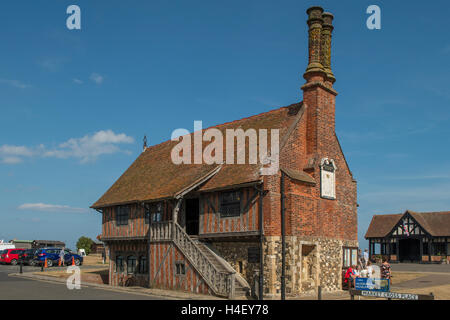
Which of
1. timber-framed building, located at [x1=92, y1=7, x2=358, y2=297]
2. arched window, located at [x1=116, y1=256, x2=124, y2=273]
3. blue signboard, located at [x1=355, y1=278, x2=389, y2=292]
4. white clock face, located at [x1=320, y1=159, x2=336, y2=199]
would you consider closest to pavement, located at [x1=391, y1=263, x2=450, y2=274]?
timber-framed building, located at [x1=92, y1=7, x2=358, y2=297]

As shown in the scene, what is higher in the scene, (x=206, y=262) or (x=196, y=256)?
(x=196, y=256)

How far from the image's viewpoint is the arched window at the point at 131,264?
28.0 meters

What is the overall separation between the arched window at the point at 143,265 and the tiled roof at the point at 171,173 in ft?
11.0

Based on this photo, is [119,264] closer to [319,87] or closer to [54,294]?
[54,294]

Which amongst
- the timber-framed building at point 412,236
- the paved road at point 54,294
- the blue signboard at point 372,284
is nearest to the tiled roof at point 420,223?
the timber-framed building at point 412,236

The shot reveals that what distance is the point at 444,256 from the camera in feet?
168

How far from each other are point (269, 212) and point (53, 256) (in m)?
27.5

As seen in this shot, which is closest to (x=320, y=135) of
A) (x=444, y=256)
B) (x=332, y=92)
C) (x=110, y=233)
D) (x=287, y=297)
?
(x=332, y=92)

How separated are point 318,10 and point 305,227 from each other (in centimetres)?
1043

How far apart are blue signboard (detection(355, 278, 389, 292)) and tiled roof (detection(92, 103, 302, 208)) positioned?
20.2ft

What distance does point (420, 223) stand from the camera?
5288 cm

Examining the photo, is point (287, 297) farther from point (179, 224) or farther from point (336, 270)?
point (179, 224)

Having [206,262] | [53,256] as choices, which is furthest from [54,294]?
[53,256]

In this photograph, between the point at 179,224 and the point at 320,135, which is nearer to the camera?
the point at 320,135
